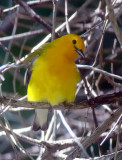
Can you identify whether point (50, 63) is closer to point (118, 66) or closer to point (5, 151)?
point (118, 66)

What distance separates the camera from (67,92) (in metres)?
3.44

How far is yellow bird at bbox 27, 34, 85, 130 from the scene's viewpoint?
10.7 feet

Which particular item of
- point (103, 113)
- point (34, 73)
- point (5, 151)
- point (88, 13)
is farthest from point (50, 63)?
point (5, 151)

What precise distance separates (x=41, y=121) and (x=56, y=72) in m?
0.85

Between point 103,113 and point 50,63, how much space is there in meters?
1.28

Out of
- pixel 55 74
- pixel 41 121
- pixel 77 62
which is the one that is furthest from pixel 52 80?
pixel 77 62

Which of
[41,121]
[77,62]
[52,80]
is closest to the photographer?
[52,80]

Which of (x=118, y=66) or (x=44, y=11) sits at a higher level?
(x=44, y=11)

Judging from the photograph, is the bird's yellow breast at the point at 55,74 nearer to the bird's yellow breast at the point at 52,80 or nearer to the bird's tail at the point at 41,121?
the bird's yellow breast at the point at 52,80

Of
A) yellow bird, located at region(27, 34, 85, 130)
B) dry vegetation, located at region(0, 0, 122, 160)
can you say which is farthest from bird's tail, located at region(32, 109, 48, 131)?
yellow bird, located at region(27, 34, 85, 130)

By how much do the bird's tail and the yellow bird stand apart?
0.44 m

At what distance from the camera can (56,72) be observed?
129 inches

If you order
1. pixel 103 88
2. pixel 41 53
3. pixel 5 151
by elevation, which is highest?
pixel 41 53

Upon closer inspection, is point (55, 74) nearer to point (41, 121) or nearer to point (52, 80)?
point (52, 80)
